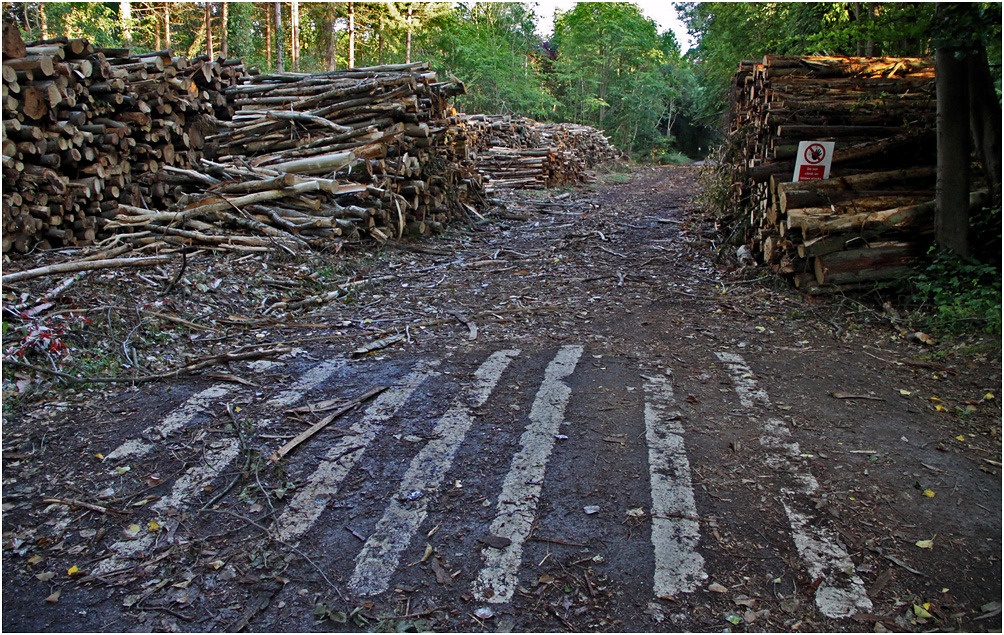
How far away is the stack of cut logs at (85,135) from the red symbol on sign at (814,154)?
8066 mm

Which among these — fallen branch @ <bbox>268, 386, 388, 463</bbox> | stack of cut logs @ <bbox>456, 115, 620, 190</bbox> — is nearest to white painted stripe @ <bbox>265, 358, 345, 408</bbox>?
fallen branch @ <bbox>268, 386, 388, 463</bbox>

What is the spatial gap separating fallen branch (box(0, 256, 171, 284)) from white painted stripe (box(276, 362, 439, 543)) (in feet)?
11.9

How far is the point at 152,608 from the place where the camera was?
7.83 ft

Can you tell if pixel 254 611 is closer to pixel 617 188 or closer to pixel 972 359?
pixel 972 359

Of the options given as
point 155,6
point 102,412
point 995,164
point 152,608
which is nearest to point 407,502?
point 152,608

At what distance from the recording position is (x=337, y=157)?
9.10 m

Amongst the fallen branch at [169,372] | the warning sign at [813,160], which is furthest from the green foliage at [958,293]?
the fallen branch at [169,372]

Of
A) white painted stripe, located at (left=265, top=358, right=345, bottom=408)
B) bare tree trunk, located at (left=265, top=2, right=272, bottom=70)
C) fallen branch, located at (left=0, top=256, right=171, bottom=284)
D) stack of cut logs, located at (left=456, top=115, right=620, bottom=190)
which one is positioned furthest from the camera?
bare tree trunk, located at (left=265, top=2, right=272, bottom=70)

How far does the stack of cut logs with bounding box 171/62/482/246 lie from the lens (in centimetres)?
859

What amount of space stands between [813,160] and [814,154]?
0.07 m

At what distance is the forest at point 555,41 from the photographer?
1103 centimetres

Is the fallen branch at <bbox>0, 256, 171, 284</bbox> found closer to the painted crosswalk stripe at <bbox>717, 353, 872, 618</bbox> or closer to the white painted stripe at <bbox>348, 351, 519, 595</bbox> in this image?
the white painted stripe at <bbox>348, 351, 519, 595</bbox>

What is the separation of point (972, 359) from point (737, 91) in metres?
7.44

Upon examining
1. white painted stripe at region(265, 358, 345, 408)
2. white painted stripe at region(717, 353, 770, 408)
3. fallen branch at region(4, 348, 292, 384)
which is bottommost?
white painted stripe at region(265, 358, 345, 408)
